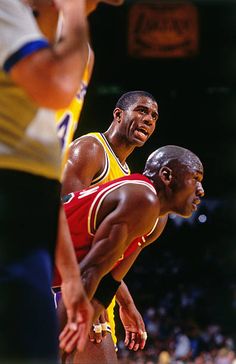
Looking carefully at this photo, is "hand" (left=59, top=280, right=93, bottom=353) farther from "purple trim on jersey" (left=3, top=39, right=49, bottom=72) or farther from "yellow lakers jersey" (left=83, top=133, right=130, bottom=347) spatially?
"yellow lakers jersey" (left=83, top=133, right=130, bottom=347)

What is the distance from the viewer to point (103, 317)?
412 centimetres

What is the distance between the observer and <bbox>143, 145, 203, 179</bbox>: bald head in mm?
3701

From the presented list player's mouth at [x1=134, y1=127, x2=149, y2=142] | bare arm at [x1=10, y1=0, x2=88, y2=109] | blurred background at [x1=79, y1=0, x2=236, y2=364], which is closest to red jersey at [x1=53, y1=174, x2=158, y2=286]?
player's mouth at [x1=134, y1=127, x2=149, y2=142]

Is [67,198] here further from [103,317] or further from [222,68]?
[222,68]

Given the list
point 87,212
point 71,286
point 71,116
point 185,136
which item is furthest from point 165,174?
point 185,136

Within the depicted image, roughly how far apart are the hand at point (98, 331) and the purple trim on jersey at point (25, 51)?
99.5 inches

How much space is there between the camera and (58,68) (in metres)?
1.65

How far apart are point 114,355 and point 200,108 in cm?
1113

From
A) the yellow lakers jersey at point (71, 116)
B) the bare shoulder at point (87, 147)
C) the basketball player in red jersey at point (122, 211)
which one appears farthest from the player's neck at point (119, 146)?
the yellow lakers jersey at point (71, 116)

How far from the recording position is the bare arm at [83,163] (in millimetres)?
4254

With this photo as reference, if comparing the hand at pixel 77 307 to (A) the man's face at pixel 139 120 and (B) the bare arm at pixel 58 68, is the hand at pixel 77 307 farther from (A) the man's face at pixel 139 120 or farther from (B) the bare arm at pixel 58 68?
(A) the man's face at pixel 139 120

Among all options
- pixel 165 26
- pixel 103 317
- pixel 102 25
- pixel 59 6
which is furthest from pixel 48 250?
pixel 165 26

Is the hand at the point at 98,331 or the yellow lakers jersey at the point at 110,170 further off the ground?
the yellow lakers jersey at the point at 110,170

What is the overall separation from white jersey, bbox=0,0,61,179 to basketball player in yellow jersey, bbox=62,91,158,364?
7.61ft
